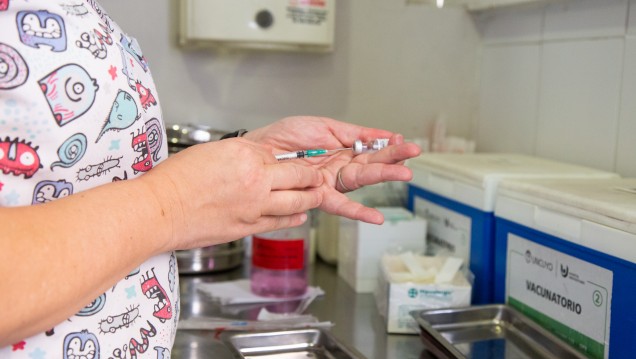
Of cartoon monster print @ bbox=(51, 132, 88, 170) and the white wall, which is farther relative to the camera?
the white wall

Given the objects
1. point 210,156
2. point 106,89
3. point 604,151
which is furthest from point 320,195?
point 604,151

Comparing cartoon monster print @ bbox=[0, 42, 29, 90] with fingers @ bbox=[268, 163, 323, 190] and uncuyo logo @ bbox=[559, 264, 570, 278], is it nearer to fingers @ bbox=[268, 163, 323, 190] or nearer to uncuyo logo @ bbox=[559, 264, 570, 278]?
fingers @ bbox=[268, 163, 323, 190]

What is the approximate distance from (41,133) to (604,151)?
1.13 metres

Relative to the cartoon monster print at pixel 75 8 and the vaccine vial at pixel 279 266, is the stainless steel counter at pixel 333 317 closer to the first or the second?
the vaccine vial at pixel 279 266

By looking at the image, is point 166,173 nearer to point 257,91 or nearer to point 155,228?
point 155,228

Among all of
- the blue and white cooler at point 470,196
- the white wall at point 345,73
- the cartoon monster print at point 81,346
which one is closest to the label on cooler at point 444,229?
the blue and white cooler at point 470,196

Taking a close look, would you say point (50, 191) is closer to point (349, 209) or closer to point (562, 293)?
point (349, 209)

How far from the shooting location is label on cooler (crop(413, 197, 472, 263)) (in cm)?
140

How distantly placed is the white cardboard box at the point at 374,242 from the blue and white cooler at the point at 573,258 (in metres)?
0.20

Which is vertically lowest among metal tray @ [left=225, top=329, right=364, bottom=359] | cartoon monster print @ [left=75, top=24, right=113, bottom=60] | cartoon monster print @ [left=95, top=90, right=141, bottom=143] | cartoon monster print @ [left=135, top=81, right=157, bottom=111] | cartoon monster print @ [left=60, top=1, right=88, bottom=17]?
metal tray @ [left=225, top=329, right=364, bottom=359]

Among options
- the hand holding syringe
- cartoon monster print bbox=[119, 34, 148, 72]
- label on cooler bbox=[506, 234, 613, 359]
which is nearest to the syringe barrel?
the hand holding syringe

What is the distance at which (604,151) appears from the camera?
144 centimetres

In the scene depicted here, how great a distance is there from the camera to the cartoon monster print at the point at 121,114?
0.74 m

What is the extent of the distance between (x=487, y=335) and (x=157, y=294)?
64 centimetres
